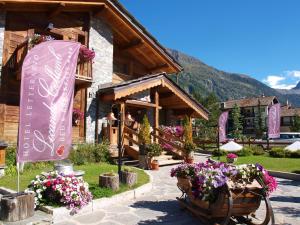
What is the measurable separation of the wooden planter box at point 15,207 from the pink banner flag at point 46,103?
882mm

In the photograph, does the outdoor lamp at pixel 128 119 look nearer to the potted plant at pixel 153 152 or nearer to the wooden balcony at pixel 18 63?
the wooden balcony at pixel 18 63

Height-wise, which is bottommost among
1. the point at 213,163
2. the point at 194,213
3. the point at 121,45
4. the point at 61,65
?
the point at 194,213

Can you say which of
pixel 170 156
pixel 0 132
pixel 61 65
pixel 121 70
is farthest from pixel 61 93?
pixel 121 70

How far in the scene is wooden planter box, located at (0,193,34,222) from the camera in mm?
6641

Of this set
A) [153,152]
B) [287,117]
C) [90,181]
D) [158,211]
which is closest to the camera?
[158,211]

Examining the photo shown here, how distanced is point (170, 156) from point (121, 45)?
8.20 m

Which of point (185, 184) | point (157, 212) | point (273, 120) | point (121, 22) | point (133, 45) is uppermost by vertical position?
point (121, 22)

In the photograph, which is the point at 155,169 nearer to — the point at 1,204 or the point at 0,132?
the point at 0,132

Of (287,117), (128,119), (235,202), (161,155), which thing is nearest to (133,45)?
(128,119)

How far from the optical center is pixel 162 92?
21.8 metres

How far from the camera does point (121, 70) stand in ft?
70.9

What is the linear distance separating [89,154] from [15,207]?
925cm

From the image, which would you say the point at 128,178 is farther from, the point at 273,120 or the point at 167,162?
the point at 273,120

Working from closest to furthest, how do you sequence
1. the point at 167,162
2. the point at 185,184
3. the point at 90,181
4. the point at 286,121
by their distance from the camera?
the point at 185,184, the point at 90,181, the point at 167,162, the point at 286,121
